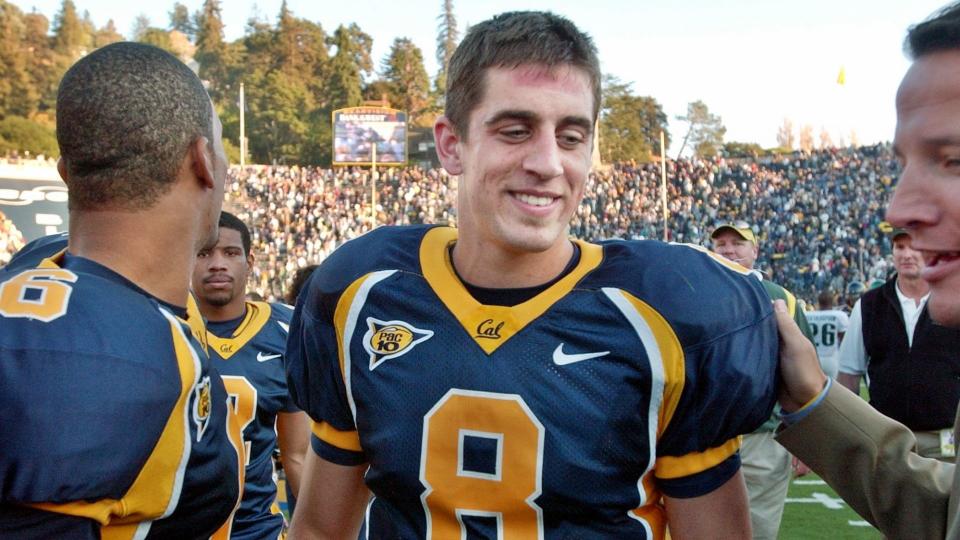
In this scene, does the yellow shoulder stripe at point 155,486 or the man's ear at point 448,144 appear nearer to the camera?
the yellow shoulder stripe at point 155,486

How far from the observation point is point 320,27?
75.6 meters

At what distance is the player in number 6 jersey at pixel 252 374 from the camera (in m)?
4.45

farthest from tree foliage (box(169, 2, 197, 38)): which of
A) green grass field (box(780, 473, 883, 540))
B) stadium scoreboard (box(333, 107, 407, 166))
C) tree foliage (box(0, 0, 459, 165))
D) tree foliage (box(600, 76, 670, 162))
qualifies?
green grass field (box(780, 473, 883, 540))

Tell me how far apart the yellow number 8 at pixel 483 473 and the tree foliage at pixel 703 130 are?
3306 inches

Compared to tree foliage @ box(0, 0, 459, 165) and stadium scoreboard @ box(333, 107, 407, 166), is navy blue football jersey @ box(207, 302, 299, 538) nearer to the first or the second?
stadium scoreboard @ box(333, 107, 407, 166)

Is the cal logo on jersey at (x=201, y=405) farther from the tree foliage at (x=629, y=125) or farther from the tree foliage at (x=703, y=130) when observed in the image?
the tree foliage at (x=703, y=130)

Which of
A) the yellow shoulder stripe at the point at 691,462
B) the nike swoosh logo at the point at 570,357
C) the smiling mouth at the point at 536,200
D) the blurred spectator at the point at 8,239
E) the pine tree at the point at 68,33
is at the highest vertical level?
the pine tree at the point at 68,33

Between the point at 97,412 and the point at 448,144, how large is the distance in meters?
1.19

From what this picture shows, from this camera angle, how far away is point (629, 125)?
71.9m

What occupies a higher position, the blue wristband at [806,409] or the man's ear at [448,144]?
the man's ear at [448,144]

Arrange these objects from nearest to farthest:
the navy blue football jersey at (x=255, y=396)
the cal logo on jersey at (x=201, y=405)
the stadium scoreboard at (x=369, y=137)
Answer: the cal logo on jersey at (x=201, y=405), the navy blue football jersey at (x=255, y=396), the stadium scoreboard at (x=369, y=137)

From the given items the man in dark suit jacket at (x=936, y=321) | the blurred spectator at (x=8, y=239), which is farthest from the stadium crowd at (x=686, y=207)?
the man in dark suit jacket at (x=936, y=321)

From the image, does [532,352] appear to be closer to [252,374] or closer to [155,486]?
[155,486]

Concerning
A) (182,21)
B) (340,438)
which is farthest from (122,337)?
(182,21)
